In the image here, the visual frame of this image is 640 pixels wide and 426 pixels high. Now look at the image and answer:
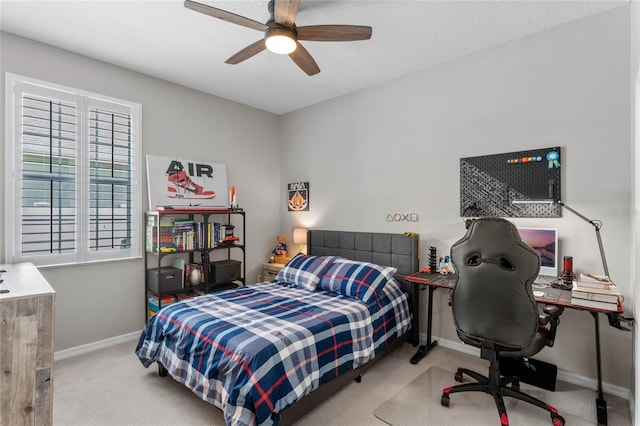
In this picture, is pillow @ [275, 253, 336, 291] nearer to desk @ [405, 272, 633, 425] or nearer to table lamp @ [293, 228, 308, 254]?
table lamp @ [293, 228, 308, 254]

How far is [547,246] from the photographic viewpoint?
8.73ft

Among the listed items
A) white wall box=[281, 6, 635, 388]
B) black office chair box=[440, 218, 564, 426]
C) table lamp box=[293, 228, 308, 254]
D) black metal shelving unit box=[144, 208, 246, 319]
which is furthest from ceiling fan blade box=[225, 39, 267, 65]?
table lamp box=[293, 228, 308, 254]

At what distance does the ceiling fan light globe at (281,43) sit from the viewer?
84.5 inches

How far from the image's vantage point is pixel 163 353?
2.46 metres

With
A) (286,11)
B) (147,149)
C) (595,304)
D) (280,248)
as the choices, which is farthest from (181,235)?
(595,304)

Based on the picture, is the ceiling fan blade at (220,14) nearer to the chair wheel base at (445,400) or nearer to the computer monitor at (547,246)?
the computer monitor at (547,246)

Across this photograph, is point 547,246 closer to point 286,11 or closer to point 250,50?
point 286,11

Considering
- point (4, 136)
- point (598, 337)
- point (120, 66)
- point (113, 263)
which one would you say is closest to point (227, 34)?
point (120, 66)

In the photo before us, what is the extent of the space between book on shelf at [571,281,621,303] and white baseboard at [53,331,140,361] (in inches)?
155

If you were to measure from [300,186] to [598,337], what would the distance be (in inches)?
136

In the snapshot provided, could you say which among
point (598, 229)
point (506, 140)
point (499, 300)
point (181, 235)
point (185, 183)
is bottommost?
point (499, 300)

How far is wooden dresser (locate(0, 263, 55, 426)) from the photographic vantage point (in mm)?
1562

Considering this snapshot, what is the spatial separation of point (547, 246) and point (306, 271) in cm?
214

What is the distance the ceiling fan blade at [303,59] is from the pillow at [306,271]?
6.10 feet
